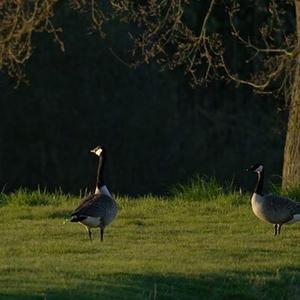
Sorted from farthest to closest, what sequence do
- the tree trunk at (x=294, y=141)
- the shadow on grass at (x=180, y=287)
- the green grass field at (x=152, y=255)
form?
the tree trunk at (x=294, y=141) → the green grass field at (x=152, y=255) → the shadow on grass at (x=180, y=287)

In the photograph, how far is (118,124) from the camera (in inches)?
1293

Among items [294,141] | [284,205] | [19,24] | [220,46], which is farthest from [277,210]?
[19,24]

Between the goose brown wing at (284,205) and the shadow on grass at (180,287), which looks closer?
the shadow on grass at (180,287)

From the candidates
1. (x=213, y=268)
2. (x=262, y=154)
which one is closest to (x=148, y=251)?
(x=213, y=268)

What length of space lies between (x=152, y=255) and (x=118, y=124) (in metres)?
19.4

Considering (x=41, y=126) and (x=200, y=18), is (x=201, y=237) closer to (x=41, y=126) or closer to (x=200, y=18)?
(x=200, y=18)

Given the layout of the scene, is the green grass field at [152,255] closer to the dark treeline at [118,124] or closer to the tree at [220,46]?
the tree at [220,46]

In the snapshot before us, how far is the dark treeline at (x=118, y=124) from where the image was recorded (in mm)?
32344

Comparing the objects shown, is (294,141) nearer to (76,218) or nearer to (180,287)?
(76,218)

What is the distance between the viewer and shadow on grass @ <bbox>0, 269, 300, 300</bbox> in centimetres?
1160

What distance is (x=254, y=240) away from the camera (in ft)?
49.1

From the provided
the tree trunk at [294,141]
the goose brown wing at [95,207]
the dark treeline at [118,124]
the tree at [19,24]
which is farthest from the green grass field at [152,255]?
the dark treeline at [118,124]

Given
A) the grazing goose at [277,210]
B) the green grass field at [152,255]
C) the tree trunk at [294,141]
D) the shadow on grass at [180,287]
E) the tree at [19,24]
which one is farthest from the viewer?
the tree trunk at [294,141]

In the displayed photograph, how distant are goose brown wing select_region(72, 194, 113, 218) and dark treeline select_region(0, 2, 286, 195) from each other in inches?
662
